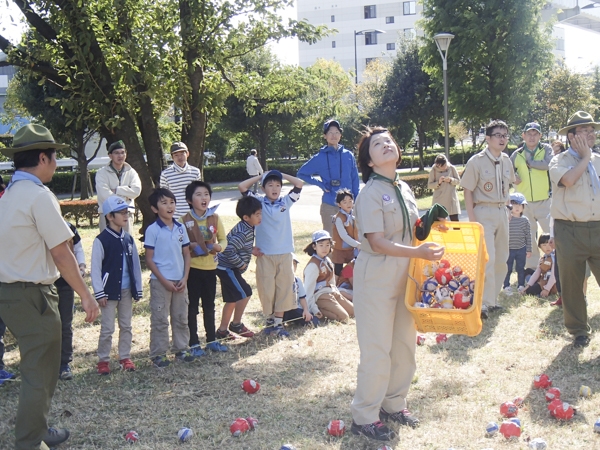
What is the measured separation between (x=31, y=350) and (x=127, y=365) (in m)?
1.95

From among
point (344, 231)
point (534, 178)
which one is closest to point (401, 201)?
point (344, 231)

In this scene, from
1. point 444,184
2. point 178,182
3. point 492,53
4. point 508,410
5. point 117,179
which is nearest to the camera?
point 508,410

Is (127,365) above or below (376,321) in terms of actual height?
below

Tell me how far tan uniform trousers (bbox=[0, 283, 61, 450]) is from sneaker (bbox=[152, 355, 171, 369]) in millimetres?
1890

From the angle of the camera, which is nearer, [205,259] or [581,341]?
[581,341]

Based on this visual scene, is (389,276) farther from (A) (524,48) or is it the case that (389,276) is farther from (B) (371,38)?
(B) (371,38)

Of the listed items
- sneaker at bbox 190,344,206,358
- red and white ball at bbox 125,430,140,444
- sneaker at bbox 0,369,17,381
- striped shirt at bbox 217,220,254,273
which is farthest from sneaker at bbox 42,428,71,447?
striped shirt at bbox 217,220,254,273

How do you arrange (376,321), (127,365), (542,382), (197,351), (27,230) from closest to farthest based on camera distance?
(27,230) < (376,321) < (542,382) < (127,365) < (197,351)

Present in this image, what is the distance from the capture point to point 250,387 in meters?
5.23

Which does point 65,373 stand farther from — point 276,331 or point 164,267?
point 276,331

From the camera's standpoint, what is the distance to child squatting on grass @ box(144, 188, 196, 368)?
6.04m

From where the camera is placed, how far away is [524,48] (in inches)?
899

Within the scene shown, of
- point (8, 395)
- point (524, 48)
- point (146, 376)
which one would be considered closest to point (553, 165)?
point (146, 376)

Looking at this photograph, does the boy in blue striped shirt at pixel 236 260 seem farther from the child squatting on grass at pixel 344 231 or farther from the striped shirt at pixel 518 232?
the striped shirt at pixel 518 232
